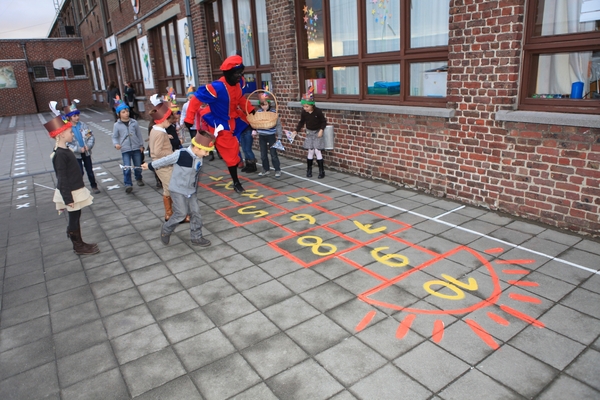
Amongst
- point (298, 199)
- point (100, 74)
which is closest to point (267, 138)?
point (298, 199)

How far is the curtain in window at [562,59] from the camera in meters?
4.89

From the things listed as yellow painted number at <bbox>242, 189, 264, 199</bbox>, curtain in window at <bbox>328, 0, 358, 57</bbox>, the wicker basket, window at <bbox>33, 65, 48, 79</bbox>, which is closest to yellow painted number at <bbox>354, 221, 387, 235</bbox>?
yellow painted number at <bbox>242, 189, 264, 199</bbox>

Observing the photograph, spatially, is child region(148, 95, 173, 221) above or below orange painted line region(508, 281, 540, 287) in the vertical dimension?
above

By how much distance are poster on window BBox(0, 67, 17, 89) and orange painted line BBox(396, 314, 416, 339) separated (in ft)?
120

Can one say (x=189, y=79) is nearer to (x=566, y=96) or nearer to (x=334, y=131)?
(x=334, y=131)

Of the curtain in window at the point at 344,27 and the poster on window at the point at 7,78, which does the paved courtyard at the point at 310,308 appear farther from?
the poster on window at the point at 7,78

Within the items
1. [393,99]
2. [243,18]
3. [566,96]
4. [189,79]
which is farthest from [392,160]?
[189,79]

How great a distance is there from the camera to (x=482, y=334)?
336cm

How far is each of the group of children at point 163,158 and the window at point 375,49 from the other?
1217 millimetres

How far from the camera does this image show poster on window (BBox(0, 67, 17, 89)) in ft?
101

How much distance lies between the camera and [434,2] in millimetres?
6406

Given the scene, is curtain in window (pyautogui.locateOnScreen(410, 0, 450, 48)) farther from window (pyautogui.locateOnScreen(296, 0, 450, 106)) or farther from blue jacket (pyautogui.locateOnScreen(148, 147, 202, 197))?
blue jacket (pyautogui.locateOnScreen(148, 147, 202, 197))

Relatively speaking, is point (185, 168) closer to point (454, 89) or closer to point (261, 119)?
point (261, 119)

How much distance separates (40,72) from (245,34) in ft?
97.7
